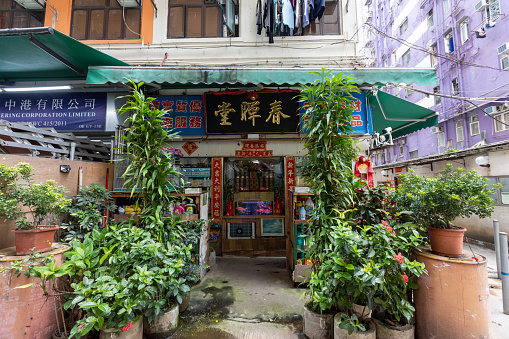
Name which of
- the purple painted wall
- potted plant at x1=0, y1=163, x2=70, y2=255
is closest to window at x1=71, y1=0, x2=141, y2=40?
potted plant at x1=0, y1=163, x2=70, y2=255

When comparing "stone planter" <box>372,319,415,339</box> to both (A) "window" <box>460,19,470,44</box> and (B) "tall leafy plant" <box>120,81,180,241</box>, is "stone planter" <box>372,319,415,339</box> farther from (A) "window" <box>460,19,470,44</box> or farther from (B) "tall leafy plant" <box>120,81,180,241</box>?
(A) "window" <box>460,19,470,44</box>

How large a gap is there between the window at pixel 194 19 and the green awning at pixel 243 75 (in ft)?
8.80

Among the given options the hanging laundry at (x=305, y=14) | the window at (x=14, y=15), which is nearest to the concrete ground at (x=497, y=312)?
the hanging laundry at (x=305, y=14)

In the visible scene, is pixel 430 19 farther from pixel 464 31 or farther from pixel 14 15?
pixel 14 15

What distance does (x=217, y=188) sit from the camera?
21.8ft

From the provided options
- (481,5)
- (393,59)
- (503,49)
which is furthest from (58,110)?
(393,59)

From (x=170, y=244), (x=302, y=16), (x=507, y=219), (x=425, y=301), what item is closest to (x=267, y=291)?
(x=170, y=244)

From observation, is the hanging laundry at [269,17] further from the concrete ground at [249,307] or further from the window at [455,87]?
the window at [455,87]

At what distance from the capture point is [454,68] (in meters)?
13.4

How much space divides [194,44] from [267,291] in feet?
21.0

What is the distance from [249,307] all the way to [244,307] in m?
0.08

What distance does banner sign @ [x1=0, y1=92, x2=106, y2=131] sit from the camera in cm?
606

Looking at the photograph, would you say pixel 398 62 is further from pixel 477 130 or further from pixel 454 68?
pixel 477 130

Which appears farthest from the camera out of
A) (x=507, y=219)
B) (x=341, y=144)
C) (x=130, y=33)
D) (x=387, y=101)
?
(x=507, y=219)
